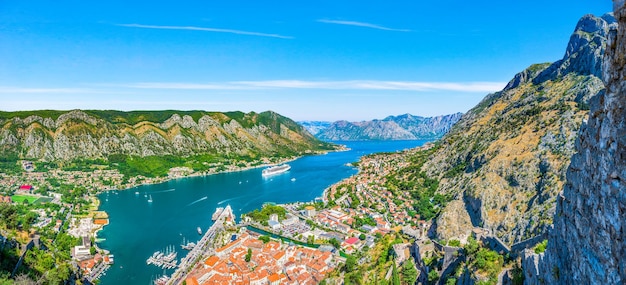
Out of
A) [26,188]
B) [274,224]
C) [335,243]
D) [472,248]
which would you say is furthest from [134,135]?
[472,248]

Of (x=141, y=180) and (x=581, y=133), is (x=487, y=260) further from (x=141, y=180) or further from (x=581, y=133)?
(x=141, y=180)

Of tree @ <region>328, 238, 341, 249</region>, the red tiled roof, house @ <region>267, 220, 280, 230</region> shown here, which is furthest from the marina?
the red tiled roof

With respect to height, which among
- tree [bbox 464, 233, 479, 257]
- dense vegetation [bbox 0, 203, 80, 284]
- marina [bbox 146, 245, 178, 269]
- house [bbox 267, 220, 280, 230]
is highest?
tree [bbox 464, 233, 479, 257]

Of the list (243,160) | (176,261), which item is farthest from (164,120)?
(176,261)

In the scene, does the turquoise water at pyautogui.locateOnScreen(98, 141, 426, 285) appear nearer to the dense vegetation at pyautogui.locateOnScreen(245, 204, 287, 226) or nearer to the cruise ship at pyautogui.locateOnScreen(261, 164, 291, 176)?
the cruise ship at pyautogui.locateOnScreen(261, 164, 291, 176)

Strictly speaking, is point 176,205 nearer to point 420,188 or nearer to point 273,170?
point 273,170
